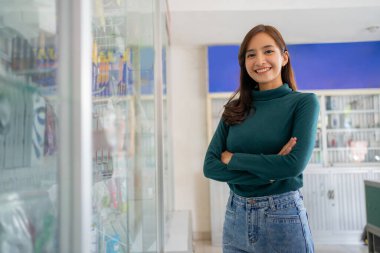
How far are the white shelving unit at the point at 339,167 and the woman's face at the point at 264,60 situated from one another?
9.89 ft

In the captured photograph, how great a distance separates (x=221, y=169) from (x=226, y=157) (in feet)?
0.17

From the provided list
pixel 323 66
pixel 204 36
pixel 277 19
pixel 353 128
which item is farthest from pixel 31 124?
pixel 353 128

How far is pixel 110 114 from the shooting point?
1012 millimetres

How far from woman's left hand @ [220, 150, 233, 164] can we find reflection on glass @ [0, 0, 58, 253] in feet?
2.63

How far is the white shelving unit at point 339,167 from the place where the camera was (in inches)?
168

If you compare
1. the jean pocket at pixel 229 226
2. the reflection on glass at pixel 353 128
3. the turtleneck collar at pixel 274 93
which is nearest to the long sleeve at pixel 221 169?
the jean pocket at pixel 229 226

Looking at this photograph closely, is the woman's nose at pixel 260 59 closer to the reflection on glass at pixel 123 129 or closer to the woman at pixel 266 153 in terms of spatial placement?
the woman at pixel 266 153

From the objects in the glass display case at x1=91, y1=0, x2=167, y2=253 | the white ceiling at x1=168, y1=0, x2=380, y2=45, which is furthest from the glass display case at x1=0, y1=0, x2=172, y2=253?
the white ceiling at x1=168, y1=0, x2=380, y2=45

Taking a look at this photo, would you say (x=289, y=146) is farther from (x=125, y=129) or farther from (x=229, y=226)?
(x=125, y=129)

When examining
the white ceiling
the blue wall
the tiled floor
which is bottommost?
the tiled floor

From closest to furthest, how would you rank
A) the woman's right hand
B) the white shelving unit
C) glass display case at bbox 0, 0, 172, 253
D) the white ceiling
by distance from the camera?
glass display case at bbox 0, 0, 172, 253 < the woman's right hand < the white ceiling < the white shelving unit

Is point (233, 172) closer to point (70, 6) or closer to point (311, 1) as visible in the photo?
point (70, 6)

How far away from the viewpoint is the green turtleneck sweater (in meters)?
1.19

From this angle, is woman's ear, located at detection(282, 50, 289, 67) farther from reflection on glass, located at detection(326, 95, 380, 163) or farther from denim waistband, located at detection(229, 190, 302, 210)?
reflection on glass, located at detection(326, 95, 380, 163)
